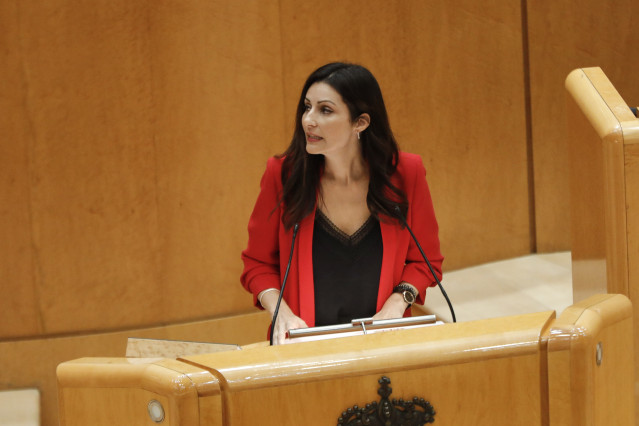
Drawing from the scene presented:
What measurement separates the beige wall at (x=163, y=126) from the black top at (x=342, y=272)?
1340 mm

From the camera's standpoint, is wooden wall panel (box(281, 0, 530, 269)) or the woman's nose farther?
wooden wall panel (box(281, 0, 530, 269))

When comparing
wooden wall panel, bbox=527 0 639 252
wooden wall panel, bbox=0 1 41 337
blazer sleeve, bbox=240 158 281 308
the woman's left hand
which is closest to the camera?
the woman's left hand

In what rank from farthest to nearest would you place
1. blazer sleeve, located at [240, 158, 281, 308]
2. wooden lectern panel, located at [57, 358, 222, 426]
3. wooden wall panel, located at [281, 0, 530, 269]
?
wooden wall panel, located at [281, 0, 530, 269], blazer sleeve, located at [240, 158, 281, 308], wooden lectern panel, located at [57, 358, 222, 426]

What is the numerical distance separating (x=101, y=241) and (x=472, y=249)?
1585 mm

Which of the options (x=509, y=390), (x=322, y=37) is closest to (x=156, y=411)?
(x=509, y=390)

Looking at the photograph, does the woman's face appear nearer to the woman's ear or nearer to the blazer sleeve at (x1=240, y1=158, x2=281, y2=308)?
the woman's ear

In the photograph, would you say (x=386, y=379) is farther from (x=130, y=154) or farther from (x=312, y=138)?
(x=130, y=154)

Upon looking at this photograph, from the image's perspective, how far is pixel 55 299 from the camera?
9.91 ft

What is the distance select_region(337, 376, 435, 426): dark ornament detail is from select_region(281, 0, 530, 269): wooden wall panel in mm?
2370

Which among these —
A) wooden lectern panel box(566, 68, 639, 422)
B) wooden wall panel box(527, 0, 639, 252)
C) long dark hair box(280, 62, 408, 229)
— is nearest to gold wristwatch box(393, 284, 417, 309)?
long dark hair box(280, 62, 408, 229)

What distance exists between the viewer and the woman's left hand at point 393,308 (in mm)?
1797

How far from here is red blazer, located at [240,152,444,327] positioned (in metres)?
1.88

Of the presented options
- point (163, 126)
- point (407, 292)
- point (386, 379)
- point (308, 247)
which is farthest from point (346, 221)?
point (163, 126)

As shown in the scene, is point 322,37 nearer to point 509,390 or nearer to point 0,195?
point 0,195
